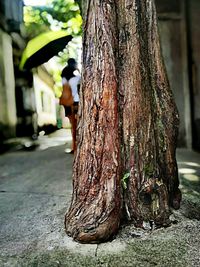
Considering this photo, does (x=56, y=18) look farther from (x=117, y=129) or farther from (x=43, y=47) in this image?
(x=117, y=129)

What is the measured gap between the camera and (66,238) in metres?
2.59

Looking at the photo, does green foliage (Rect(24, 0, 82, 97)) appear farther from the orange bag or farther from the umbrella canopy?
the orange bag

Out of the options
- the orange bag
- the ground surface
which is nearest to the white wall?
the orange bag

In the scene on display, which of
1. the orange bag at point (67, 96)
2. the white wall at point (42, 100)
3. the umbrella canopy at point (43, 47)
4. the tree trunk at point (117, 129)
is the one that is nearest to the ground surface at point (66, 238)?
the tree trunk at point (117, 129)

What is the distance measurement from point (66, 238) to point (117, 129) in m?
1.03

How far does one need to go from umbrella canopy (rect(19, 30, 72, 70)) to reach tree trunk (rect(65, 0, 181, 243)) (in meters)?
7.66

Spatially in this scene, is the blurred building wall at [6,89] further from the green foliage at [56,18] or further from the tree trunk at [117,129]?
the tree trunk at [117,129]

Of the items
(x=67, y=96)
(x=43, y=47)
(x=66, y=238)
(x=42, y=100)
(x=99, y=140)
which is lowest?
(x=66, y=238)

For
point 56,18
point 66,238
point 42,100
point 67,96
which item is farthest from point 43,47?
point 66,238

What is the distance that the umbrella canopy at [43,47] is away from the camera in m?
10.0

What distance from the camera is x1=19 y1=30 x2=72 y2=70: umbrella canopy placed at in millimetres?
10008

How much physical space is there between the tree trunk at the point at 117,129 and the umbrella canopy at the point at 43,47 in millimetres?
7661

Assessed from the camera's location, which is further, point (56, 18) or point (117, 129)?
point (56, 18)

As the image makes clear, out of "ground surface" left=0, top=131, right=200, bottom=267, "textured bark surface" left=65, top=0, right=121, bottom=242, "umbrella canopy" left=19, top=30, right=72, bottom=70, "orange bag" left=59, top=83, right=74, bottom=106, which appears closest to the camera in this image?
"ground surface" left=0, top=131, right=200, bottom=267
